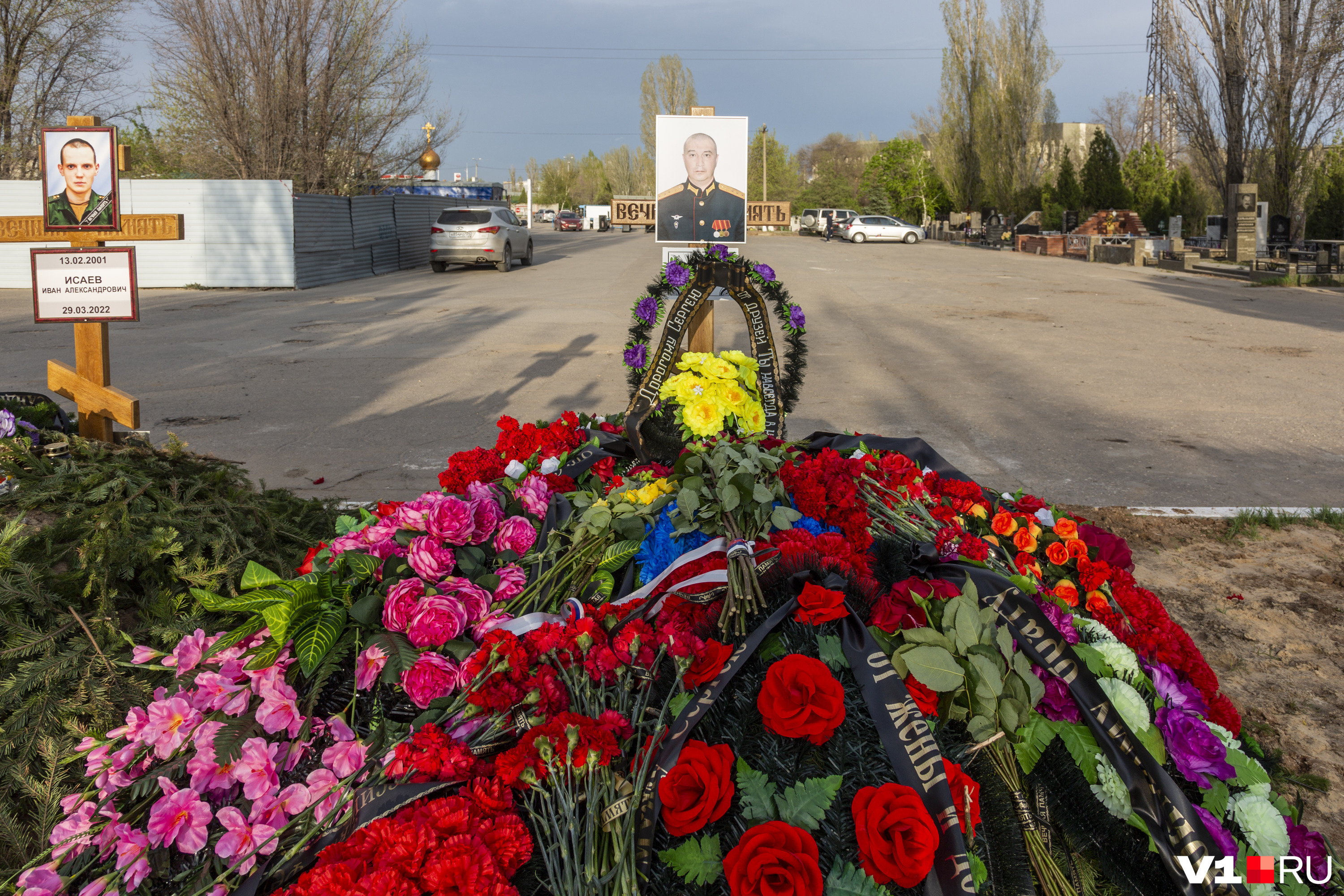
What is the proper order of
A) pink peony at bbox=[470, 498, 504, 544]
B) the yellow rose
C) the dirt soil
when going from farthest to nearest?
the yellow rose → the dirt soil → pink peony at bbox=[470, 498, 504, 544]

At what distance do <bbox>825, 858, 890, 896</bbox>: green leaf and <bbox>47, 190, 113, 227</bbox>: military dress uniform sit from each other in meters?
5.12

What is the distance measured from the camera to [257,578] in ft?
6.58

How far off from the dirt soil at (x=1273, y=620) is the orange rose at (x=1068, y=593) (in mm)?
665

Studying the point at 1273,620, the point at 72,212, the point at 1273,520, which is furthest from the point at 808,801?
the point at 72,212

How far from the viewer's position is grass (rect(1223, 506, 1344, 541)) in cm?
472

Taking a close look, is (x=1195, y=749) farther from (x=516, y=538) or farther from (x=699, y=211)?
(x=699, y=211)

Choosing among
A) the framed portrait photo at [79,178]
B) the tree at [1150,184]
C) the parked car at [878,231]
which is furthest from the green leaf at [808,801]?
the parked car at [878,231]

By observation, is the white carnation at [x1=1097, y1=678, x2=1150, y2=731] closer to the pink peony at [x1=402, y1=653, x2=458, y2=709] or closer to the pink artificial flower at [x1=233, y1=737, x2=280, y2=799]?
the pink peony at [x1=402, y1=653, x2=458, y2=709]

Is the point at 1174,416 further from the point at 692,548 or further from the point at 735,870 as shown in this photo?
the point at 735,870

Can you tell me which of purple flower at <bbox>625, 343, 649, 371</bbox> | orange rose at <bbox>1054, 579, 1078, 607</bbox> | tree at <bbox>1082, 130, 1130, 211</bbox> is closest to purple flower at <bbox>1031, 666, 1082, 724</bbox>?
orange rose at <bbox>1054, 579, 1078, 607</bbox>

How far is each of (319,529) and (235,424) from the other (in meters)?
4.27

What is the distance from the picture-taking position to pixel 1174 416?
764cm

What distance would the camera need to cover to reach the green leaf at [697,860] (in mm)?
1461

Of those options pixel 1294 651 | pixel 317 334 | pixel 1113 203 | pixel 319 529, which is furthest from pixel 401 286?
pixel 1113 203
